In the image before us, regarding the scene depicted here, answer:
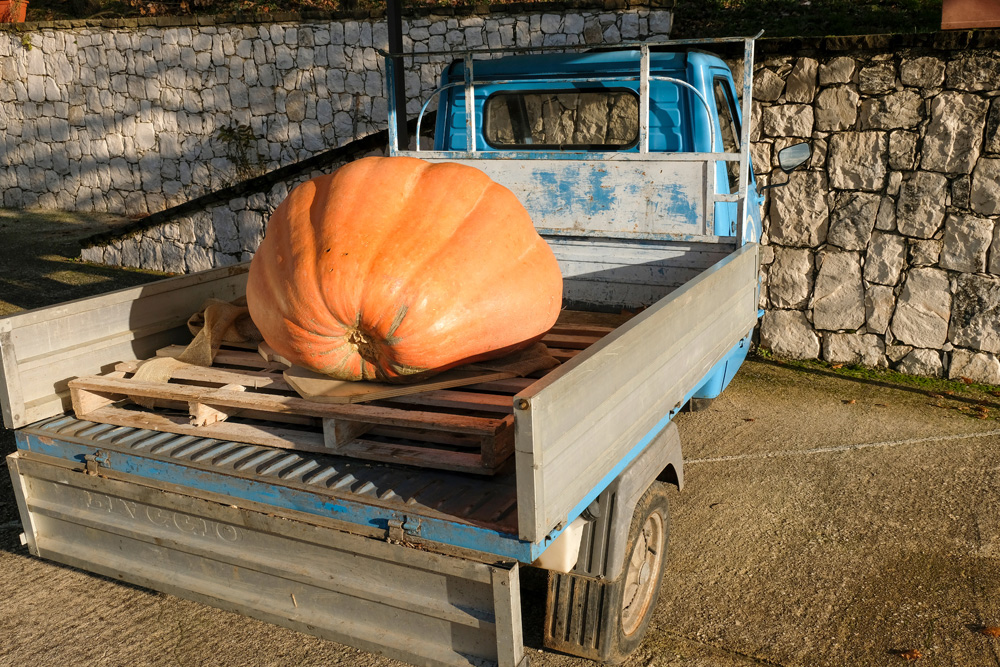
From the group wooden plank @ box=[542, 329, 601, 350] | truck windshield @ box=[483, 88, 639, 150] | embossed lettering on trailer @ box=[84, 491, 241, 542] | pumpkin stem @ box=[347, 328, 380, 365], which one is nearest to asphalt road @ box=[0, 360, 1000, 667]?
embossed lettering on trailer @ box=[84, 491, 241, 542]

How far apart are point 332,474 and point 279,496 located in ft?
0.65

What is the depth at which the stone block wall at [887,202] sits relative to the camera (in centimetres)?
596

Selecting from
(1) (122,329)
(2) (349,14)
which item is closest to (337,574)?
(1) (122,329)

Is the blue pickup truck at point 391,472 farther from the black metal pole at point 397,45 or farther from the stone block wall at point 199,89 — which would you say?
the stone block wall at point 199,89

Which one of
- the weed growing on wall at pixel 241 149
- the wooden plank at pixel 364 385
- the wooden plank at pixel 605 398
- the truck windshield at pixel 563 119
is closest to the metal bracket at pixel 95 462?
the wooden plank at pixel 364 385

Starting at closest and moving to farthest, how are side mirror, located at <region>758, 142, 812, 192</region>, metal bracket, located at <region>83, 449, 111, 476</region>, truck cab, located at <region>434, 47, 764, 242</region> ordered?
metal bracket, located at <region>83, 449, 111, 476</region> → truck cab, located at <region>434, 47, 764, 242</region> → side mirror, located at <region>758, 142, 812, 192</region>

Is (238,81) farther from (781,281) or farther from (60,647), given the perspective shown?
(60,647)

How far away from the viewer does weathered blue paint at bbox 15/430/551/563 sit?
7.81 ft

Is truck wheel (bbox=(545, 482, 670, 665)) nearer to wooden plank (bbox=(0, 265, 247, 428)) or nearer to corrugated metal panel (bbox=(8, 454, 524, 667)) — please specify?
corrugated metal panel (bbox=(8, 454, 524, 667))

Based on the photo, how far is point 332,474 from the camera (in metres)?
2.81

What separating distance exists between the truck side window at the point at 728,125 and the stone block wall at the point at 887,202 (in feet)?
4.87

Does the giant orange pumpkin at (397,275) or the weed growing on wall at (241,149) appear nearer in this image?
the giant orange pumpkin at (397,275)

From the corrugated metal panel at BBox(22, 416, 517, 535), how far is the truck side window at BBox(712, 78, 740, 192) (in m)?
2.98

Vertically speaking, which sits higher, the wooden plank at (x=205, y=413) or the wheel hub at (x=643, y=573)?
the wooden plank at (x=205, y=413)
